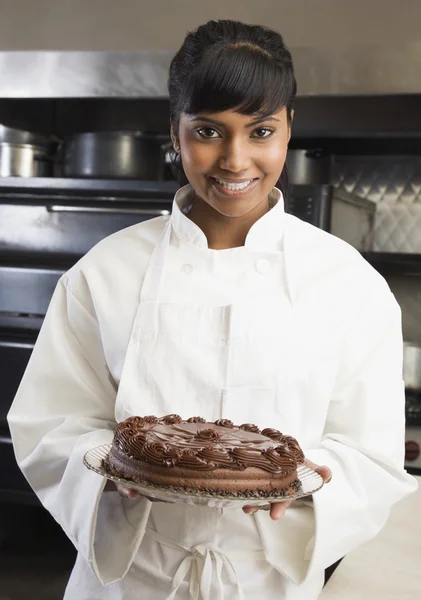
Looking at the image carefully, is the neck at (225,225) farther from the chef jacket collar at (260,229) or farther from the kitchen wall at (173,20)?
the kitchen wall at (173,20)

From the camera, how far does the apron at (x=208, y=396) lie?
139 cm

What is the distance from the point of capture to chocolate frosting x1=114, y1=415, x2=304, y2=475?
1242 millimetres

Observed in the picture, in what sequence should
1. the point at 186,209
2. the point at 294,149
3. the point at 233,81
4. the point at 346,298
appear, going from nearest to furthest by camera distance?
the point at 233,81 → the point at 346,298 → the point at 186,209 → the point at 294,149

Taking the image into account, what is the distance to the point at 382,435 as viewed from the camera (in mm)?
1422

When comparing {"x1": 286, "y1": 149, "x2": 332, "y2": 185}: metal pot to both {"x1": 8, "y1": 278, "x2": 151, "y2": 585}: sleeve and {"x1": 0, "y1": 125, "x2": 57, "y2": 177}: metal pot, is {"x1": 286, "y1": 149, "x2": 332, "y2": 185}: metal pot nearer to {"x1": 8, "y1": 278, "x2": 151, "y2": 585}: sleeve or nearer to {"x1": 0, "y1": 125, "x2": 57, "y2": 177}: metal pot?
{"x1": 0, "y1": 125, "x2": 57, "y2": 177}: metal pot

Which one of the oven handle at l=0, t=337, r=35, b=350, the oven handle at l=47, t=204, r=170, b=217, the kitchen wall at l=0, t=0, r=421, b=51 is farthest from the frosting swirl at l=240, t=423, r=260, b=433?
the kitchen wall at l=0, t=0, r=421, b=51

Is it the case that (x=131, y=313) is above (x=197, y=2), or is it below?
below

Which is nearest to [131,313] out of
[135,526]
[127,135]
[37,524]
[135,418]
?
[135,418]

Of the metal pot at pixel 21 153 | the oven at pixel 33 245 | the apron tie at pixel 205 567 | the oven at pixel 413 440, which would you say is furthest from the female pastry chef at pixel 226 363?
the metal pot at pixel 21 153

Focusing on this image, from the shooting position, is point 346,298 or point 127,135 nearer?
point 346,298

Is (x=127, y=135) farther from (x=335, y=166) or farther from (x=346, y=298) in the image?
(x=346, y=298)

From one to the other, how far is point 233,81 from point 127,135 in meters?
1.80

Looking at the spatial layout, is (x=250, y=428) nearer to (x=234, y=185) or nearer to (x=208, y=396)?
(x=208, y=396)

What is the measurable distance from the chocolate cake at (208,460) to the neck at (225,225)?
375 mm
